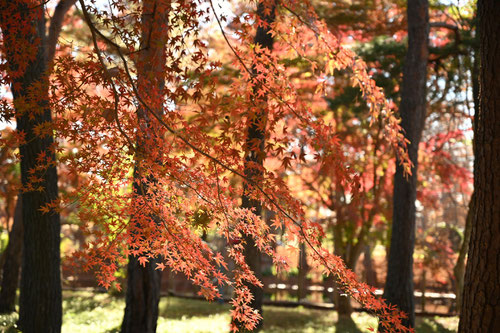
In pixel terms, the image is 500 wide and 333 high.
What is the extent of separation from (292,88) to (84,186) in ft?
7.08

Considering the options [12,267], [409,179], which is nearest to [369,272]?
[409,179]

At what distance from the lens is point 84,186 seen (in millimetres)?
4605

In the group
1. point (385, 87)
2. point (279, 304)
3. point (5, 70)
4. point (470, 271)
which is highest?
point (385, 87)

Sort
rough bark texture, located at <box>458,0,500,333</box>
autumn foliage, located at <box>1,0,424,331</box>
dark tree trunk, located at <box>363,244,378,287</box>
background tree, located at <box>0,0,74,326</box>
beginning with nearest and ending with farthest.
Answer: rough bark texture, located at <box>458,0,500,333</box> → autumn foliage, located at <box>1,0,424,331</box> → background tree, located at <box>0,0,74,326</box> → dark tree trunk, located at <box>363,244,378,287</box>

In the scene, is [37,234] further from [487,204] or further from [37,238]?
[487,204]

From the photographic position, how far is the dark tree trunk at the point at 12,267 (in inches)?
425

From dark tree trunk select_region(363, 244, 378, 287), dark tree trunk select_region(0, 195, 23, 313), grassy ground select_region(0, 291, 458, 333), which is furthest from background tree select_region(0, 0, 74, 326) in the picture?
dark tree trunk select_region(363, 244, 378, 287)

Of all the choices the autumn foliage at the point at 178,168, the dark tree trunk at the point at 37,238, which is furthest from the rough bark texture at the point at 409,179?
the dark tree trunk at the point at 37,238

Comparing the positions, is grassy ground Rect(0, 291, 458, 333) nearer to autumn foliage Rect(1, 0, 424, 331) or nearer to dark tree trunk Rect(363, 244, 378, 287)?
dark tree trunk Rect(363, 244, 378, 287)

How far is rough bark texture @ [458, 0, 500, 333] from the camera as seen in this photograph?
375 cm

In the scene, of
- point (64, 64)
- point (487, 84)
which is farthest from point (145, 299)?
point (487, 84)

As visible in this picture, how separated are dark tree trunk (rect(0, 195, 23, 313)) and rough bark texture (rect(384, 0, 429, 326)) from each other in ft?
24.9

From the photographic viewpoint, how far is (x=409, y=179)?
9062 millimetres

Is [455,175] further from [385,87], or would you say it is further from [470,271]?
[470,271]
